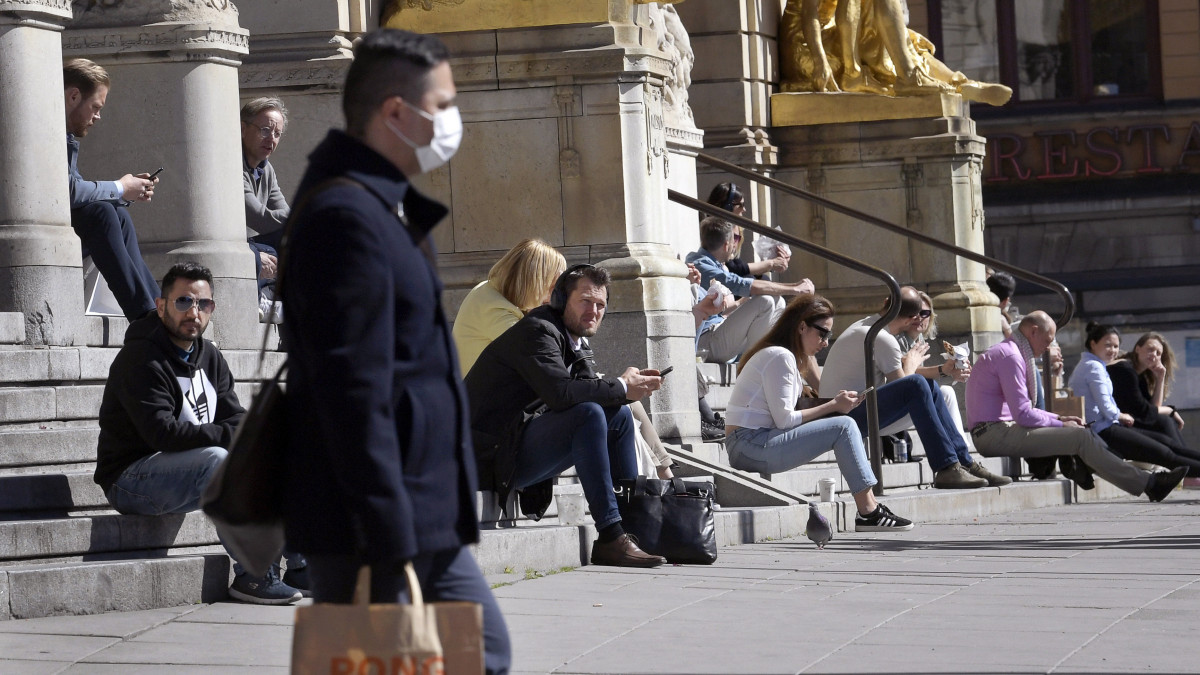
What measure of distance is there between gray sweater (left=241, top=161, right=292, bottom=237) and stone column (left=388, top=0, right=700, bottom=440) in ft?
3.93

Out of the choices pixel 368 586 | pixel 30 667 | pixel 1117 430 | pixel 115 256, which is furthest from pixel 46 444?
pixel 1117 430

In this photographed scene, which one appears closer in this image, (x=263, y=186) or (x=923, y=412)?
(x=263, y=186)

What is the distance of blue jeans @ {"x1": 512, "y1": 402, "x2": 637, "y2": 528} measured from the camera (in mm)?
8289

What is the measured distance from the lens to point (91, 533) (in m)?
7.04

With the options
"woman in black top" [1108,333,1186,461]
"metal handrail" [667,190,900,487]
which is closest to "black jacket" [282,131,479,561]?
"metal handrail" [667,190,900,487]

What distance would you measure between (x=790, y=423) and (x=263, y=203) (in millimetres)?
2921

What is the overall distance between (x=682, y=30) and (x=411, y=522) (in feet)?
40.8

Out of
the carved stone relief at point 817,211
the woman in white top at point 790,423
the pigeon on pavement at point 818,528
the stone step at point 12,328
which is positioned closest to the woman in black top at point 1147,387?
the carved stone relief at point 817,211

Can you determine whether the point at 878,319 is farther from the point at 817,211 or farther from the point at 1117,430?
the point at 817,211

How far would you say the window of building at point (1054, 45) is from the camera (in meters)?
30.8

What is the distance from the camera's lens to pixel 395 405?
374 cm

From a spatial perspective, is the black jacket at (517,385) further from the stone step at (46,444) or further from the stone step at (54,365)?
the stone step at (46,444)

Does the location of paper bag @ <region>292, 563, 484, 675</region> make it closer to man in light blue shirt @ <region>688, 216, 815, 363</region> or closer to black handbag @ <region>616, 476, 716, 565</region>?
black handbag @ <region>616, 476, 716, 565</region>

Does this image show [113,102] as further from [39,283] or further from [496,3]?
[496,3]
